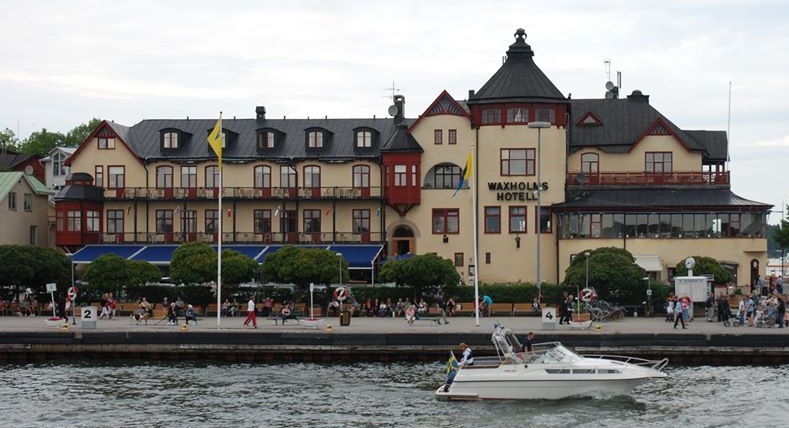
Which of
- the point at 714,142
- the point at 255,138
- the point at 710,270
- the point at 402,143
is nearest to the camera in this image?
the point at 710,270

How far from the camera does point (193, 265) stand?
7638 cm

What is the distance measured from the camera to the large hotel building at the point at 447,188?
85375 mm

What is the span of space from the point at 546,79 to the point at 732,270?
18.5m

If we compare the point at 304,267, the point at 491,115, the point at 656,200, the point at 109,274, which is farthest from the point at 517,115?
the point at 109,274

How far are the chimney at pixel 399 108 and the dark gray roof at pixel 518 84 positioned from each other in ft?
23.0

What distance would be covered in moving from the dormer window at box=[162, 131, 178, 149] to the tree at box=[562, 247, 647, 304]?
34292 millimetres

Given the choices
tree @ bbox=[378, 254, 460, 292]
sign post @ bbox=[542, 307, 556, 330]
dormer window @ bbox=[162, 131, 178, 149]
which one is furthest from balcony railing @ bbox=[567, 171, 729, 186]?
dormer window @ bbox=[162, 131, 178, 149]

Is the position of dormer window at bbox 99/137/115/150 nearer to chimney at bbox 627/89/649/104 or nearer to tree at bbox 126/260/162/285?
tree at bbox 126/260/162/285

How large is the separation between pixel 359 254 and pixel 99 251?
19150 mm

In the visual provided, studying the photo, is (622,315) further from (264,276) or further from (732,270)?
(264,276)

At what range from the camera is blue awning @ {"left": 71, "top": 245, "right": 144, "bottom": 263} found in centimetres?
8906

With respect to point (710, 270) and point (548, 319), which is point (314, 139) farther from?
point (548, 319)

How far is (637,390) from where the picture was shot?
49875 millimetres

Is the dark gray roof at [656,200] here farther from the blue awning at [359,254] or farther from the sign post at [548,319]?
the sign post at [548,319]
